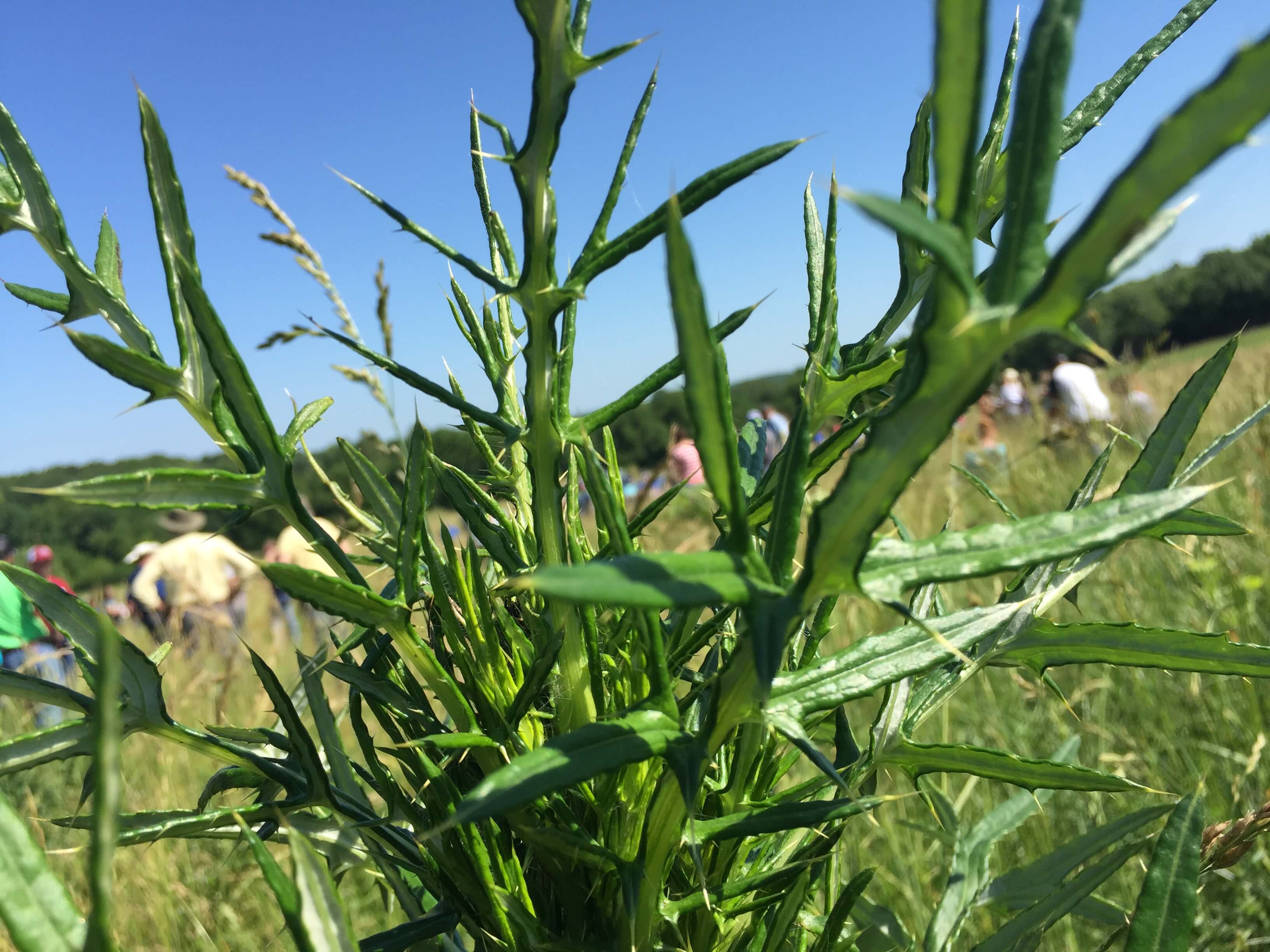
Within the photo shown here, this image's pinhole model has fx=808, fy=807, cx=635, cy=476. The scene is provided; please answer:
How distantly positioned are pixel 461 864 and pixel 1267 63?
405 millimetres

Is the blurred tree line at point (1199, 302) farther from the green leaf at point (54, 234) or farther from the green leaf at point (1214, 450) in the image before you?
the green leaf at point (54, 234)

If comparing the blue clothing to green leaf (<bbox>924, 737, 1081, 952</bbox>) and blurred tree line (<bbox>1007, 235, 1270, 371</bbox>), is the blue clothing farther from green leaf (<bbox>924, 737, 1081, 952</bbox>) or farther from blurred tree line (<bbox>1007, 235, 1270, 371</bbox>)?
blurred tree line (<bbox>1007, 235, 1270, 371</bbox>)

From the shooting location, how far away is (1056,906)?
43 centimetres

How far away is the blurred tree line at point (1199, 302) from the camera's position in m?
17.4

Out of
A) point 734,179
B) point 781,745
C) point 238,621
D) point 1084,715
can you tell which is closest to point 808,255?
point 734,179

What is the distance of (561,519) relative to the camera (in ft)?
1.24

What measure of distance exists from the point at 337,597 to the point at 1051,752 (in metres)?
1.62

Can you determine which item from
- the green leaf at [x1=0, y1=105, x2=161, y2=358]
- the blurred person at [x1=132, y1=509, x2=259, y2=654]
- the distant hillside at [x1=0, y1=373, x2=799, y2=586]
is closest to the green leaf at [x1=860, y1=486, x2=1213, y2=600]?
the green leaf at [x1=0, y1=105, x2=161, y2=358]

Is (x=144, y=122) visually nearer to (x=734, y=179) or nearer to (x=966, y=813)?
(x=734, y=179)

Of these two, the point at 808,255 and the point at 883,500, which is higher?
the point at 808,255

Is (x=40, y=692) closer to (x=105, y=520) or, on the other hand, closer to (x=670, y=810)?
(x=670, y=810)

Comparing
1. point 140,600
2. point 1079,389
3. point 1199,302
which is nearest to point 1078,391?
point 1079,389

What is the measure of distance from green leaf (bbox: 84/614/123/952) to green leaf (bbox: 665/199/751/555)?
16 centimetres

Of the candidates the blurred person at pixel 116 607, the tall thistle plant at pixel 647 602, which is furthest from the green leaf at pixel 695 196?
the blurred person at pixel 116 607
